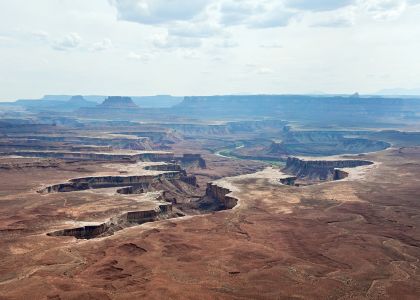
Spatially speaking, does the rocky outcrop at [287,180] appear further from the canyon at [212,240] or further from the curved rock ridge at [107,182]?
the curved rock ridge at [107,182]

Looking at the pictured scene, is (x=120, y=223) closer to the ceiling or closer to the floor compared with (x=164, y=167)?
closer to the ceiling

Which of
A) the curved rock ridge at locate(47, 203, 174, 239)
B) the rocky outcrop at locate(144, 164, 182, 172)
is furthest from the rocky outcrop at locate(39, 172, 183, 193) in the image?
the curved rock ridge at locate(47, 203, 174, 239)

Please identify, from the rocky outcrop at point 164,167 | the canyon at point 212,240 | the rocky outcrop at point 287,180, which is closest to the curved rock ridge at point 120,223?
the canyon at point 212,240

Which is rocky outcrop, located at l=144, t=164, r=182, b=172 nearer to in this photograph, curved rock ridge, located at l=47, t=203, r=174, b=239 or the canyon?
the canyon

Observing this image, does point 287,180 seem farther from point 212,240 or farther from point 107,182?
point 212,240

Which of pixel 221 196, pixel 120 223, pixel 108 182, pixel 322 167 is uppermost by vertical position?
pixel 120 223

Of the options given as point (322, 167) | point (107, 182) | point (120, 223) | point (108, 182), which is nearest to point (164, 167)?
point (108, 182)

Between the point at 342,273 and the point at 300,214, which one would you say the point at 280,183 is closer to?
the point at 300,214

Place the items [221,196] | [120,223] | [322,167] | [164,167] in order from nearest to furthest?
[120,223], [221,196], [164,167], [322,167]

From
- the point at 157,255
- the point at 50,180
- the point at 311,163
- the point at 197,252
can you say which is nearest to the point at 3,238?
the point at 157,255
